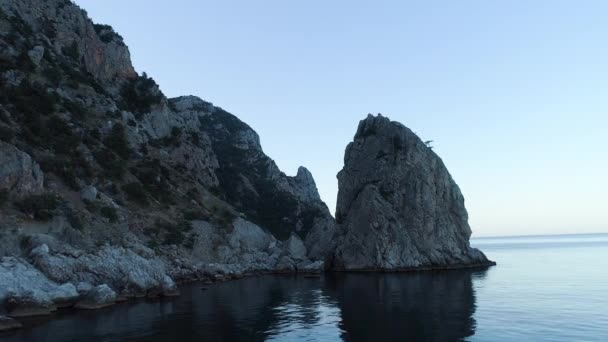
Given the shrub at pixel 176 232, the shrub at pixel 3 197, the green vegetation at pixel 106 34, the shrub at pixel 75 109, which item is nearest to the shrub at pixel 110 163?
the shrub at pixel 75 109

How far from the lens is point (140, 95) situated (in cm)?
12062

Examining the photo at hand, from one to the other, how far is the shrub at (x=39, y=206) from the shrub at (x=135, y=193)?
1006 inches

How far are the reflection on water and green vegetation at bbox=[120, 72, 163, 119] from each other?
65922 millimetres

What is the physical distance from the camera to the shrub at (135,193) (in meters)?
88.3

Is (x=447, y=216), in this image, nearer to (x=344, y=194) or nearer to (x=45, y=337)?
(x=344, y=194)

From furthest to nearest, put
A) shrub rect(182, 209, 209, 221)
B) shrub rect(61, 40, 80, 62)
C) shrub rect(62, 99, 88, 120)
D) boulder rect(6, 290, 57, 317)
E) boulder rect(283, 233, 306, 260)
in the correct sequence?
boulder rect(283, 233, 306, 260) → shrub rect(61, 40, 80, 62) → shrub rect(182, 209, 209, 221) → shrub rect(62, 99, 88, 120) → boulder rect(6, 290, 57, 317)

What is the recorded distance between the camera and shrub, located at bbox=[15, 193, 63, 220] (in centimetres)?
5831

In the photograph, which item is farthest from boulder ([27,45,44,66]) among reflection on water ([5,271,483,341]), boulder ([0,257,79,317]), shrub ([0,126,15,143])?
reflection on water ([5,271,483,341])

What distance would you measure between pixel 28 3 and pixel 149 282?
8187 cm

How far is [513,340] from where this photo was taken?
104 feet

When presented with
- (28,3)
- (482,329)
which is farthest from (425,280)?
(28,3)

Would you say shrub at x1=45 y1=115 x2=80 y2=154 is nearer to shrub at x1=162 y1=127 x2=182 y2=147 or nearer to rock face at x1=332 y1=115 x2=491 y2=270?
shrub at x1=162 y1=127 x2=182 y2=147

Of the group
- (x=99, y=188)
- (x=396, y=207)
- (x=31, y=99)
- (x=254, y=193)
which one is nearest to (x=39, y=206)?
(x=99, y=188)

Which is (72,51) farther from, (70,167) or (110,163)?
(70,167)
